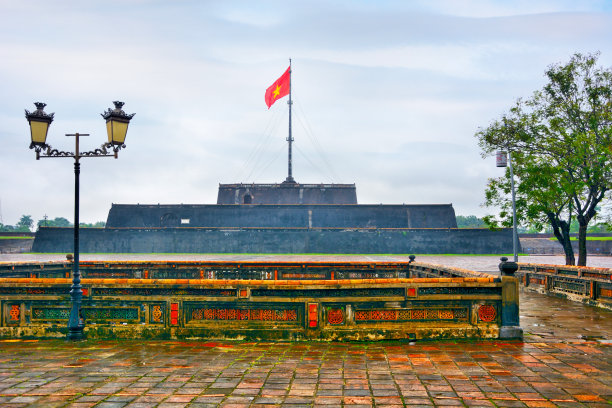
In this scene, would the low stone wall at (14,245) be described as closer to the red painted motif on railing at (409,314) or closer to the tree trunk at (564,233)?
the tree trunk at (564,233)

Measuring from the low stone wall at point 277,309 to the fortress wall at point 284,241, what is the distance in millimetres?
37784

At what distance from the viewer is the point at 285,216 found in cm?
4925

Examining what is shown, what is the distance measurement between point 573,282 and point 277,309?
29.3 ft

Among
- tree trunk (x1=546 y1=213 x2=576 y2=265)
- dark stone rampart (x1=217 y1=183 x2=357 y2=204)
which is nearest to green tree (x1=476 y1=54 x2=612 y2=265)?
tree trunk (x1=546 y1=213 x2=576 y2=265)

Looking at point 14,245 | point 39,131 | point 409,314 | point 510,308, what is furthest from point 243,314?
point 14,245

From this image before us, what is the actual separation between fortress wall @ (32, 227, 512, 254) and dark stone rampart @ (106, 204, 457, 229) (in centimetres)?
291

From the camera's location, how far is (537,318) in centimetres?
905

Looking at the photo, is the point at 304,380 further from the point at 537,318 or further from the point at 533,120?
the point at 533,120

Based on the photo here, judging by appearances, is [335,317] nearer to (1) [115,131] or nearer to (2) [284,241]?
(1) [115,131]

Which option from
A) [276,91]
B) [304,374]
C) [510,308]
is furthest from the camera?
[276,91]

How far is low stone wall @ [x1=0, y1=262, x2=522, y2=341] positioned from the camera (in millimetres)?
6719

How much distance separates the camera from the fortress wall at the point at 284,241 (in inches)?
1773

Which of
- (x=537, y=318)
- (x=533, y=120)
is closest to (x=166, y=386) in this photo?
(x=537, y=318)

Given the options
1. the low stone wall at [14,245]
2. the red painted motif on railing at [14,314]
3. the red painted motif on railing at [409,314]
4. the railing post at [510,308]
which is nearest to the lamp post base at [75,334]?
the red painted motif on railing at [14,314]
